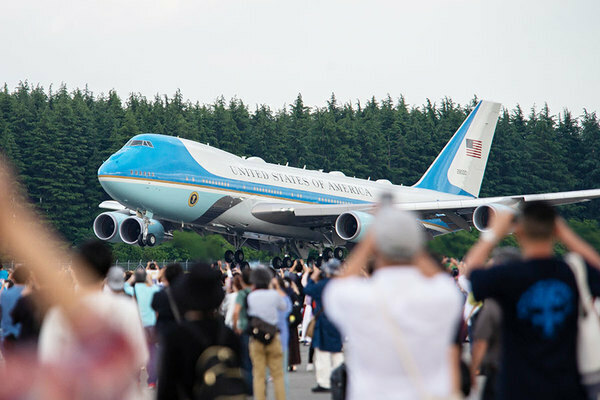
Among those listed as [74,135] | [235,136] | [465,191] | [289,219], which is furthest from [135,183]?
[235,136]

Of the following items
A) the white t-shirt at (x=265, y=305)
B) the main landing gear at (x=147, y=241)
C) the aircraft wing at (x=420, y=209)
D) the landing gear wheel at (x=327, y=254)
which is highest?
the aircraft wing at (x=420, y=209)

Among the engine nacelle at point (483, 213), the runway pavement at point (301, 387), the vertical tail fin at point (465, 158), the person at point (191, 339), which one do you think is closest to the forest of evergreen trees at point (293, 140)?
the vertical tail fin at point (465, 158)

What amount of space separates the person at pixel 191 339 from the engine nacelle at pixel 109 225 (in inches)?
1067

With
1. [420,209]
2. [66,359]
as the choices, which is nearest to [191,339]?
[66,359]

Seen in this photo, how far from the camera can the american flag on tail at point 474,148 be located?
42031 millimetres

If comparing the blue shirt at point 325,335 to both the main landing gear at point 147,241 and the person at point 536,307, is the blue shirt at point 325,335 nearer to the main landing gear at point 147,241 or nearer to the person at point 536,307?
the person at point 536,307

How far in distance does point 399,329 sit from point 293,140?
76993mm

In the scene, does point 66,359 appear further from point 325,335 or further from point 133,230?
point 133,230

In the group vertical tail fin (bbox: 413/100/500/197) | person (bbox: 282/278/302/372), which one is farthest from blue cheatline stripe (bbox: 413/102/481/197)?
person (bbox: 282/278/302/372)

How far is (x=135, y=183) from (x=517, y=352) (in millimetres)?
24755

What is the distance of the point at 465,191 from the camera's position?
4206cm

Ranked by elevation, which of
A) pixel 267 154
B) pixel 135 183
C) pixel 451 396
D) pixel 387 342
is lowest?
pixel 451 396

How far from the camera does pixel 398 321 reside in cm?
379

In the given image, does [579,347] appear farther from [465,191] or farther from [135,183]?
[465,191]
